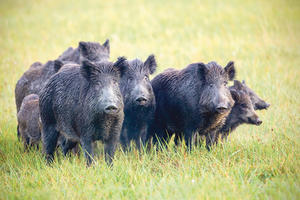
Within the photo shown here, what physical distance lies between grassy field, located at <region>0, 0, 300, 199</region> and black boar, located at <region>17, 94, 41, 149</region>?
0.22 metres

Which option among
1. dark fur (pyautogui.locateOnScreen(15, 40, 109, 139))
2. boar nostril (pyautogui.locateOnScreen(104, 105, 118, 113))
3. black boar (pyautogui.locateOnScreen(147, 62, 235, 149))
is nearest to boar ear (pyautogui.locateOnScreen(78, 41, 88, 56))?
dark fur (pyautogui.locateOnScreen(15, 40, 109, 139))

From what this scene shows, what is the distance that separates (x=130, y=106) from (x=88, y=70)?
121 centimetres

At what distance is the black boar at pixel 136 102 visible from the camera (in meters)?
6.78

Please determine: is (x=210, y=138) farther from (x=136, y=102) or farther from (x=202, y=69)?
(x=136, y=102)

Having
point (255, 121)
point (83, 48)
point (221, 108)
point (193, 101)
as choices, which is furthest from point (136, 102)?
point (83, 48)

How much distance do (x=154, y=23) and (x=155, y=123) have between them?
1187 cm

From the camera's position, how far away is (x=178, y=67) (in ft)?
38.9

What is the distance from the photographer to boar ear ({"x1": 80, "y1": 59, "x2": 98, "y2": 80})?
5.86 meters

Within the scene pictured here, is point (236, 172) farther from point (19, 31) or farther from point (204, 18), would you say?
point (19, 31)

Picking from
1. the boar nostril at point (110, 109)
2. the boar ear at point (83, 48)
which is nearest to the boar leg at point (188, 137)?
the boar nostril at point (110, 109)

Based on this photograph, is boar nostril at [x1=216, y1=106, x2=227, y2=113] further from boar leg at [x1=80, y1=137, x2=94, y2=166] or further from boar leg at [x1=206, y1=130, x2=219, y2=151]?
boar leg at [x1=80, y1=137, x2=94, y2=166]

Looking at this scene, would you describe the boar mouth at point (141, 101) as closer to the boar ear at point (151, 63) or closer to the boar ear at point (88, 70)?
the boar ear at point (151, 63)

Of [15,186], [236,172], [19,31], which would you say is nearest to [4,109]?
[15,186]

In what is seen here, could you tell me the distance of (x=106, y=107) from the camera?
552cm
